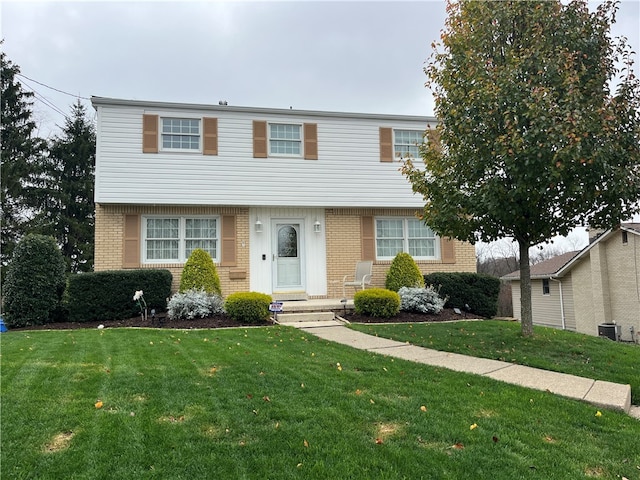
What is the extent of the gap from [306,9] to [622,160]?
7.73 m

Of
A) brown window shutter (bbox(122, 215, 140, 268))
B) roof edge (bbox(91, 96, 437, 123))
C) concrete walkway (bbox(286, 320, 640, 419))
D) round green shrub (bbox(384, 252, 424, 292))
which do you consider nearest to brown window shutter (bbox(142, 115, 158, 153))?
roof edge (bbox(91, 96, 437, 123))

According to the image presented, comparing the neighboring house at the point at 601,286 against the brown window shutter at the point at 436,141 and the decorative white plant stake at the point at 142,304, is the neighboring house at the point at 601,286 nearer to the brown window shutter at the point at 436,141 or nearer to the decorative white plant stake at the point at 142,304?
the brown window shutter at the point at 436,141

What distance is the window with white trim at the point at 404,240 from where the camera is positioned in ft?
43.9

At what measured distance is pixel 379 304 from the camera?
10.0 m

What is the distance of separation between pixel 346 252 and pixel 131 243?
597 cm

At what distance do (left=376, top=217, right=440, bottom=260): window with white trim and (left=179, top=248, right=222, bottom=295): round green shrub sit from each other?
493 cm

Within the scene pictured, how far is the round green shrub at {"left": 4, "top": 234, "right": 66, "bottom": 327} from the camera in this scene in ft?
31.4

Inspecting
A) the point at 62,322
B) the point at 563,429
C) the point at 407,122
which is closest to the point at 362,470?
the point at 563,429

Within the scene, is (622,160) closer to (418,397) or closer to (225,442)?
(418,397)

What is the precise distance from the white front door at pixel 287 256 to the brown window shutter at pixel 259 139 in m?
2.04

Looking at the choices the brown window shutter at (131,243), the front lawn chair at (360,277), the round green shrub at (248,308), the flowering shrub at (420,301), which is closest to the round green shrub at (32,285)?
the brown window shutter at (131,243)

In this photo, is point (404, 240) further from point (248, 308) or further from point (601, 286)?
point (601, 286)

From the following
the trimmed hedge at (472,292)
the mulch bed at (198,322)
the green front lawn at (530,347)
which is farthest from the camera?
the trimmed hedge at (472,292)

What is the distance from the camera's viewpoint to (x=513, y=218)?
6578 mm
